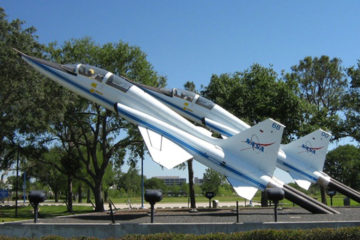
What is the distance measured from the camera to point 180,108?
61.2 feet

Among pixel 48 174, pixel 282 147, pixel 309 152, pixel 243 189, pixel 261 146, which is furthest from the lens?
pixel 48 174

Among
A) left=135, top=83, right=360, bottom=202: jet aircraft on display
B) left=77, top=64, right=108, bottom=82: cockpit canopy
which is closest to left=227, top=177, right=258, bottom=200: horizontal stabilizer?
left=135, top=83, right=360, bottom=202: jet aircraft on display

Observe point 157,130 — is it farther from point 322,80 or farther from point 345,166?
point 345,166

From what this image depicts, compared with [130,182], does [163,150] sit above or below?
above

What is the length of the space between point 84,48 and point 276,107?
1583cm

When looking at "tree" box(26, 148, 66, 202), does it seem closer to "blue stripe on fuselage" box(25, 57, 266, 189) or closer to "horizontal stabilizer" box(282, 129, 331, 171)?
"blue stripe on fuselage" box(25, 57, 266, 189)

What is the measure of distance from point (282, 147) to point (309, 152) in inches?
56.4

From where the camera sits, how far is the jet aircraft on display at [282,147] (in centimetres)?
1853

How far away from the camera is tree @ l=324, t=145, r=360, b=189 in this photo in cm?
6300

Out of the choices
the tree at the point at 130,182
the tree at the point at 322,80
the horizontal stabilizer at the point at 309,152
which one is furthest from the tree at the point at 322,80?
the tree at the point at 130,182

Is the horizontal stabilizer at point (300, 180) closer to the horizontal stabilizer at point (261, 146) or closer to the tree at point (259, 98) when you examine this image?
the horizontal stabilizer at point (261, 146)

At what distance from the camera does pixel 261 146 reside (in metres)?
14.5

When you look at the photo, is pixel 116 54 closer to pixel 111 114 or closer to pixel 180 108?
pixel 111 114

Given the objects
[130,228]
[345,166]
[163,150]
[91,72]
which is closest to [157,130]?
[163,150]
